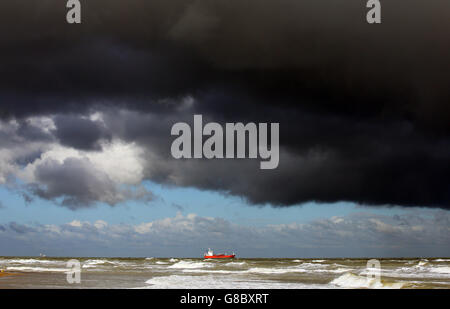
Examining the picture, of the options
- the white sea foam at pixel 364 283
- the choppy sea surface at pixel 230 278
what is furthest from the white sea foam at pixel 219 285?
the white sea foam at pixel 364 283

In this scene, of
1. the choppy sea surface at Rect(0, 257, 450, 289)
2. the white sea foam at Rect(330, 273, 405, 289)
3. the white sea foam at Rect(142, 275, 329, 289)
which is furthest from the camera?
the choppy sea surface at Rect(0, 257, 450, 289)

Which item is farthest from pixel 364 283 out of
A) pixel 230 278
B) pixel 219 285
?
pixel 230 278

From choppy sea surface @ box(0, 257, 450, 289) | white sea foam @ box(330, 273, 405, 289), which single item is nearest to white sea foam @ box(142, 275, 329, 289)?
choppy sea surface @ box(0, 257, 450, 289)

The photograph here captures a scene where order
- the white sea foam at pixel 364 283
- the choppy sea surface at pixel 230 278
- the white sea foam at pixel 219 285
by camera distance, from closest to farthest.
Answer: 1. the white sea foam at pixel 364 283
2. the white sea foam at pixel 219 285
3. the choppy sea surface at pixel 230 278

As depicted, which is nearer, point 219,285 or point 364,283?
point 364,283

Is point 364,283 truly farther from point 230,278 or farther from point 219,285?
point 230,278

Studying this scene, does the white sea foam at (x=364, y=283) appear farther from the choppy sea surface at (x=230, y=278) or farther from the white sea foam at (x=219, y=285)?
the white sea foam at (x=219, y=285)

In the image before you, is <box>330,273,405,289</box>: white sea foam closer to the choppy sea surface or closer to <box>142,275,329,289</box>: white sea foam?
the choppy sea surface

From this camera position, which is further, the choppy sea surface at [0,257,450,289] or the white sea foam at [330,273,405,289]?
the choppy sea surface at [0,257,450,289]

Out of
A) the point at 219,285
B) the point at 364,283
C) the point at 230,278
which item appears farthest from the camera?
the point at 230,278
